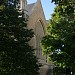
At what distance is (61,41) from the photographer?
22141 millimetres

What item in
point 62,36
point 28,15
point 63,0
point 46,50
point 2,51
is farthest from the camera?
point 28,15

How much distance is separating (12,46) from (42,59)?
818 inches

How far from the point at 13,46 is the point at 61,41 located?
13.4 feet

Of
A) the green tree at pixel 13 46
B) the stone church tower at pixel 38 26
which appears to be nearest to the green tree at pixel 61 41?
the green tree at pixel 13 46

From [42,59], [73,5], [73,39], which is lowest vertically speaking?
[42,59]

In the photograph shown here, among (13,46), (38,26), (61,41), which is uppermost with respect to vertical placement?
(38,26)

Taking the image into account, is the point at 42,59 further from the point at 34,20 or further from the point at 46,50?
the point at 46,50

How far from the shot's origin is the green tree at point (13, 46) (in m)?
20.1

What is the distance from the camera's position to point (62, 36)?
2233 cm

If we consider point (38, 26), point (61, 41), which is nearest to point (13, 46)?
point (61, 41)

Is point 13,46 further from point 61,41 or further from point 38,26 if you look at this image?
point 38,26

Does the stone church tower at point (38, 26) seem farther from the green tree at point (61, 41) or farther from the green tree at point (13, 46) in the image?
the green tree at point (13, 46)

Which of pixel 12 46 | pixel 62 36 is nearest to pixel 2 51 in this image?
pixel 12 46

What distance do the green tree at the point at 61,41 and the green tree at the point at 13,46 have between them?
94.2 inches
